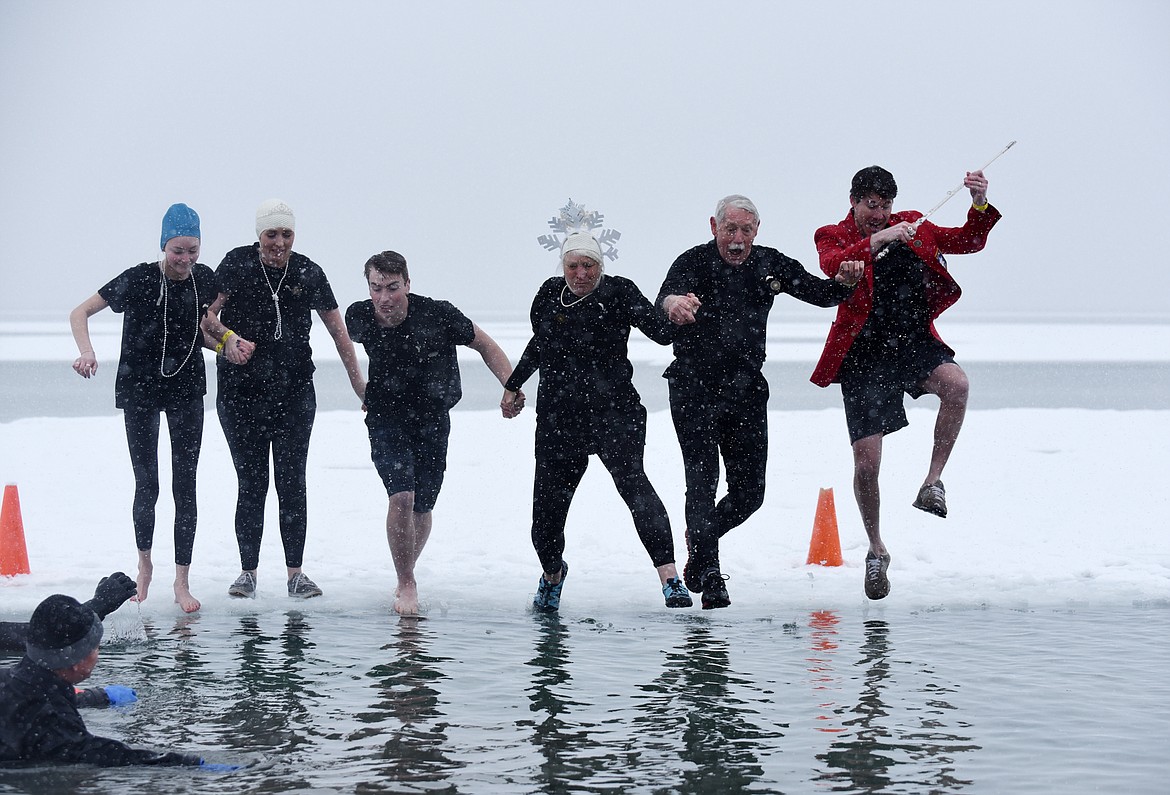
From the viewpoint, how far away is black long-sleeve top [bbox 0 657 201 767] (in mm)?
5020

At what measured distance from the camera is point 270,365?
8383 millimetres

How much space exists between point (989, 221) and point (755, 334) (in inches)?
56.2

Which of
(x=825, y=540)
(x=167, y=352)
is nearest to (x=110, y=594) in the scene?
(x=167, y=352)

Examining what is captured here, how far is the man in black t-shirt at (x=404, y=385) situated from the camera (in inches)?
322

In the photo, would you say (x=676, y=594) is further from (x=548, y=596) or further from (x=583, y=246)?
(x=583, y=246)

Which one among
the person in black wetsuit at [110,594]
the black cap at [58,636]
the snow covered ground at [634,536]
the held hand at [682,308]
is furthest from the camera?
the snow covered ground at [634,536]

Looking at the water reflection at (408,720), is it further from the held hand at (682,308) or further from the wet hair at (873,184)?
the wet hair at (873,184)

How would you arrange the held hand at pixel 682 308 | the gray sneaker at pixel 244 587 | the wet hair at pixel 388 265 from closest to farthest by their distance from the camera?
the held hand at pixel 682 308 < the wet hair at pixel 388 265 < the gray sneaker at pixel 244 587

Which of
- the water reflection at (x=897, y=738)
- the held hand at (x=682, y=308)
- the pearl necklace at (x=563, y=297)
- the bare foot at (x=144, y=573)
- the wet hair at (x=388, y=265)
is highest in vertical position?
the wet hair at (x=388, y=265)

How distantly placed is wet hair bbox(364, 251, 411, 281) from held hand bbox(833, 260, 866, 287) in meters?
2.52

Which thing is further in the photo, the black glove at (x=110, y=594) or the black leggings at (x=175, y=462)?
the black leggings at (x=175, y=462)

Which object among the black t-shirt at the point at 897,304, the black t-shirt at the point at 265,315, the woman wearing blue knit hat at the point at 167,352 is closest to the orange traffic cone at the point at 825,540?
the black t-shirt at the point at 897,304

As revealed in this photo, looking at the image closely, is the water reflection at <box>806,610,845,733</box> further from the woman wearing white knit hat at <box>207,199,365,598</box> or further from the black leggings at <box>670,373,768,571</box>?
the woman wearing white knit hat at <box>207,199,365,598</box>

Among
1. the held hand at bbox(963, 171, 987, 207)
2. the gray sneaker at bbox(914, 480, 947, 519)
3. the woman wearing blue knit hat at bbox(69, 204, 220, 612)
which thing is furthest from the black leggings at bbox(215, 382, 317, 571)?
the held hand at bbox(963, 171, 987, 207)
